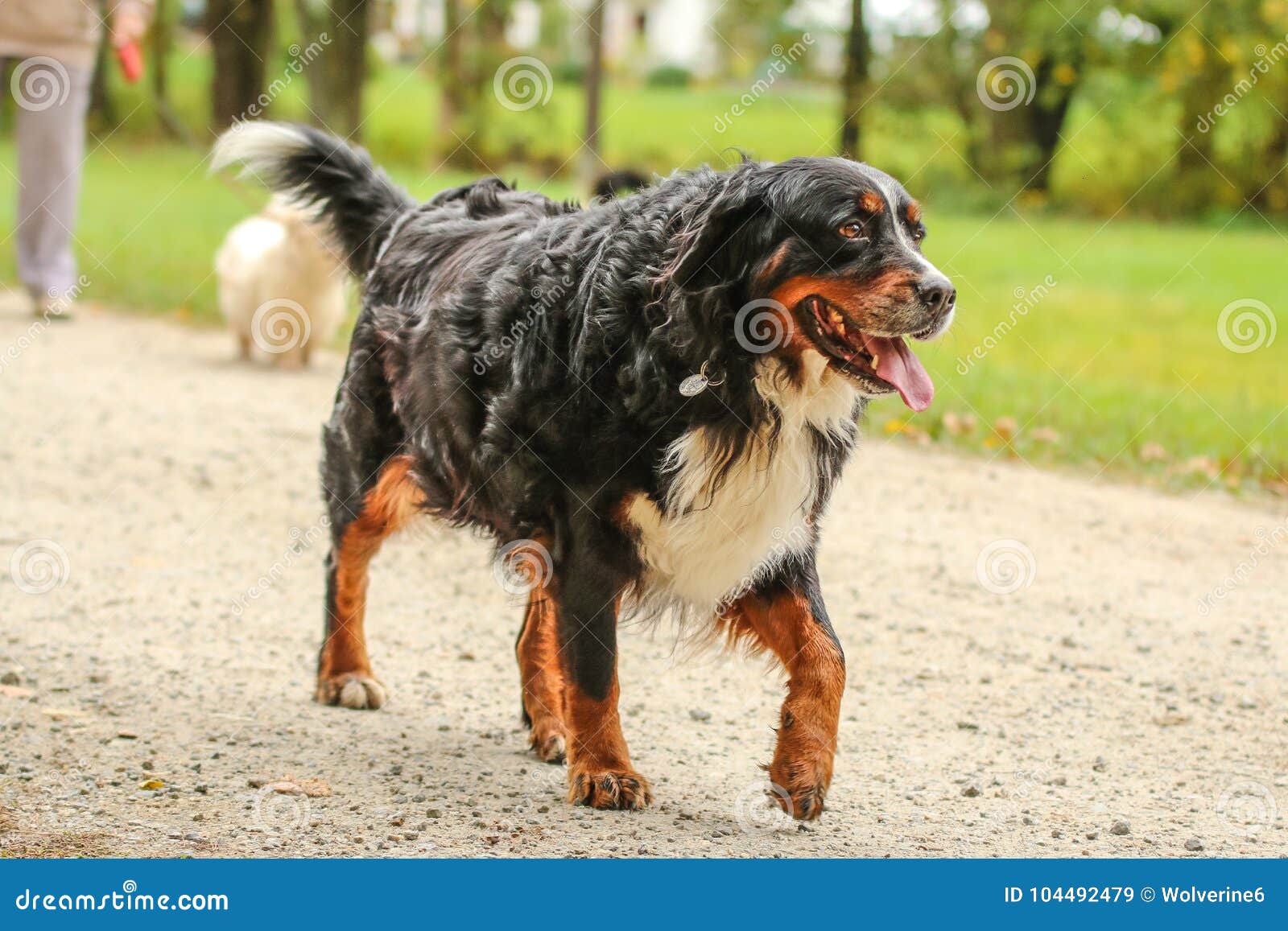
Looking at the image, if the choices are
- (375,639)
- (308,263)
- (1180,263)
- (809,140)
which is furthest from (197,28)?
(375,639)

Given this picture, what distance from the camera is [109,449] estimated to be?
841 cm

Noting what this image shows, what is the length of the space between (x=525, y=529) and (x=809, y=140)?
23.2m

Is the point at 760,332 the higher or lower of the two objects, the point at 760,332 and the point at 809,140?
the lower

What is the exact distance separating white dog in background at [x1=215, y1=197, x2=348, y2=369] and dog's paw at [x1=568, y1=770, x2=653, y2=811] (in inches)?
270

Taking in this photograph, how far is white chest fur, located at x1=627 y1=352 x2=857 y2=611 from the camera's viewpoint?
3.88m

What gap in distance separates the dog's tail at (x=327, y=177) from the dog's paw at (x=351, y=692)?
4.66 ft

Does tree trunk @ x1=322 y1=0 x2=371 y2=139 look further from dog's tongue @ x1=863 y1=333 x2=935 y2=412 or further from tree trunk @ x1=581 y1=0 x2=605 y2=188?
dog's tongue @ x1=863 y1=333 x2=935 y2=412

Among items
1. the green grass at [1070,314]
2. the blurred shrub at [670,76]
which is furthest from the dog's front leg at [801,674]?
the blurred shrub at [670,76]

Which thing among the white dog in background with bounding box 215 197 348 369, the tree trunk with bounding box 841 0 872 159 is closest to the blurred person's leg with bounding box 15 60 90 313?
the white dog in background with bounding box 215 197 348 369

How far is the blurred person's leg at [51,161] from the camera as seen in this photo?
10906 millimetres

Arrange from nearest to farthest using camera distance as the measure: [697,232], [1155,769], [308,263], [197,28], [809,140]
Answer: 1. [697,232]
2. [1155,769]
3. [308,263]
4. [809,140]
5. [197,28]

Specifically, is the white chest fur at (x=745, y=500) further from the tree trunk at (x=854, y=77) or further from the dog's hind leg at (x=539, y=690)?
the tree trunk at (x=854, y=77)

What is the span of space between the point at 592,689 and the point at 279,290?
7.11 metres

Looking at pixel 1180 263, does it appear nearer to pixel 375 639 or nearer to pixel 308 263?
pixel 308 263
